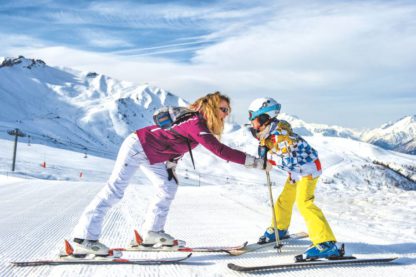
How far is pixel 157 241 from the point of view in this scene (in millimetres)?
4977

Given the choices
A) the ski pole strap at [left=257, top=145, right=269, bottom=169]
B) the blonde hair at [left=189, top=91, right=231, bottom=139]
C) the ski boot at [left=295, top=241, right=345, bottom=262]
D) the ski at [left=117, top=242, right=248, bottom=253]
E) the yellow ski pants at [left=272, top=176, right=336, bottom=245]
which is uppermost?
the blonde hair at [left=189, top=91, right=231, bottom=139]

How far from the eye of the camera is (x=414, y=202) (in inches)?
394

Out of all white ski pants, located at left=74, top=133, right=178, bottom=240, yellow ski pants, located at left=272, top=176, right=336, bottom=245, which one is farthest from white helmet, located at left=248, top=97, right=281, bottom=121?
white ski pants, located at left=74, top=133, right=178, bottom=240

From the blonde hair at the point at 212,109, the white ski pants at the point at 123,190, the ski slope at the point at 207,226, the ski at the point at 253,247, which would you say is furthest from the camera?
the ski at the point at 253,247

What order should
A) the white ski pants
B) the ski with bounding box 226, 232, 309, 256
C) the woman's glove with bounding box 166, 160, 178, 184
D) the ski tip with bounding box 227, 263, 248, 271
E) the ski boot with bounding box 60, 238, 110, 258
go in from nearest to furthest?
1. the ski tip with bounding box 227, 263, 248, 271
2. the ski boot with bounding box 60, 238, 110, 258
3. the white ski pants
4. the ski with bounding box 226, 232, 309, 256
5. the woman's glove with bounding box 166, 160, 178, 184

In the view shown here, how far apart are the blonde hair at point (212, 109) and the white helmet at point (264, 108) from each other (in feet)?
1.14

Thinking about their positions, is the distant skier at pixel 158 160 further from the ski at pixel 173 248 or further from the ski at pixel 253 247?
the ski at pixel 253 247

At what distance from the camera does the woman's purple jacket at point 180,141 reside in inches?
173

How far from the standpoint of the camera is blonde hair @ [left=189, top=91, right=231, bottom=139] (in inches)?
181

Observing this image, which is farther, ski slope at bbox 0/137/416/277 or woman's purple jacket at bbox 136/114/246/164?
woman's purple jacket at bbox 136/114/246/164

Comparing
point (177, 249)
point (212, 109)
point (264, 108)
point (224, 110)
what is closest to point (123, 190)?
point (177, 249)

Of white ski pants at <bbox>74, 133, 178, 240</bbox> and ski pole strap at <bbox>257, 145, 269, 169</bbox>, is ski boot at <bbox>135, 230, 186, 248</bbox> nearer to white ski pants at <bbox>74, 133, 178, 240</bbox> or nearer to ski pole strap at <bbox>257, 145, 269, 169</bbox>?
white ski pants at <bbox>74, 133, 178, 240</bbox>

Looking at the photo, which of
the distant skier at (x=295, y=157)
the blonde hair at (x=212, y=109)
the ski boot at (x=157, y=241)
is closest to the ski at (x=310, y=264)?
the distant skier at (x=295, y=157)

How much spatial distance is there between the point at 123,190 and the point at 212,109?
4.34 feet
